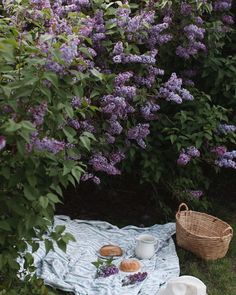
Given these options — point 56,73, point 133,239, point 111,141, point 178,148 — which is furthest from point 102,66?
point 56,73

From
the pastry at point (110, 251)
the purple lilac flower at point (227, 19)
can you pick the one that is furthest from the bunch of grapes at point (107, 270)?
the purple lilac flower at point (227, 19)

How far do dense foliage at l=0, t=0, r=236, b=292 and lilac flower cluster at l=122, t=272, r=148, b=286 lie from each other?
0.66 m

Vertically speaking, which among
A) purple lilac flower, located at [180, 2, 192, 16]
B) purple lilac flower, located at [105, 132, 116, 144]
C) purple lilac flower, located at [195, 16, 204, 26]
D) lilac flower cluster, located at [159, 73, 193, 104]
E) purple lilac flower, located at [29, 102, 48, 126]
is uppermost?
purple lilac flower, located at [29, 102, 48, 126]

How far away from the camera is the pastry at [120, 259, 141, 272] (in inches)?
142

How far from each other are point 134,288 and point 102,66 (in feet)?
4.88

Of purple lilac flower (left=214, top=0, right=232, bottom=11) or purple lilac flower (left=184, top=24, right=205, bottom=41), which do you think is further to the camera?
purple lilac flower (left=214, top=0, right=232, bottom=11)

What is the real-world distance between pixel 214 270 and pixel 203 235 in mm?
368

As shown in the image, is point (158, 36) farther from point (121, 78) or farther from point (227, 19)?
point (227, 19)

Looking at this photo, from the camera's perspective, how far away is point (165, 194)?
488 cm

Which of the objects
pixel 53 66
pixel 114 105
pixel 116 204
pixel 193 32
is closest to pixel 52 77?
pixel 53 66

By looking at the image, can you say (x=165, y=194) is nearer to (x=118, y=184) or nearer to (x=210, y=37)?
(x=118, y=184)

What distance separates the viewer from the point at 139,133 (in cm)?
394

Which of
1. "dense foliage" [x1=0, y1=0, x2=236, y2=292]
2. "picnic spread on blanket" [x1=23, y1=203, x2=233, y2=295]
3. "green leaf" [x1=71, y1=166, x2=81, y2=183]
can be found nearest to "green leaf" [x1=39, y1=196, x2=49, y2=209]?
"dense foliage" [x1=0, y1=0, x2=236, y2=292]

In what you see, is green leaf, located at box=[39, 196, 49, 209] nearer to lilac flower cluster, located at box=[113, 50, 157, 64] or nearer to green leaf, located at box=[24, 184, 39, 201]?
green leaf, located at box=[24, 184, 39, 201]
